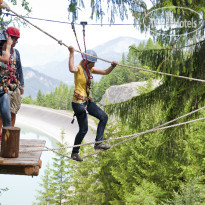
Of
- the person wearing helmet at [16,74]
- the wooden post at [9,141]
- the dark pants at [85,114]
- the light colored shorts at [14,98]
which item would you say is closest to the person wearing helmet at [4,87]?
the person wearing helmet at [16,74]

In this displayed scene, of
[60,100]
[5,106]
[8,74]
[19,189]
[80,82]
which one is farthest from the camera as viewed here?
[60,100]

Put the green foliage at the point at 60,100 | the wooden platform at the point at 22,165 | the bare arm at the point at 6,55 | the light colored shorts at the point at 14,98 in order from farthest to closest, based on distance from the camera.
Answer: the green foliage at the point at 60,100
the light colored shorts at the point at 14,98
the bare arm at the point at 6,55
the wooden platform at the point at 22,165

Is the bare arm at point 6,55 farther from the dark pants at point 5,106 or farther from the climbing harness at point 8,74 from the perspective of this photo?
the dark pants at point 5,106

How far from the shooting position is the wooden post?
162 inches

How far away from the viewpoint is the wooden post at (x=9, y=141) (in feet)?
13.5

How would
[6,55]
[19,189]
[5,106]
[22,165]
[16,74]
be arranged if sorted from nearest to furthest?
[22,165] < [6,55] < [5,106] < [16,74] < [19,189]

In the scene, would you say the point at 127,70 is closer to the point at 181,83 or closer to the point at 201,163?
the point at 201,163

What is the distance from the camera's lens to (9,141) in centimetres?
413

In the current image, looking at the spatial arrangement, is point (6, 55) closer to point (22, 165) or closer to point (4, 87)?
point (4, 87)

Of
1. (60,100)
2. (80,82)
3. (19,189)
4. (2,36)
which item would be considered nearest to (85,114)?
(80,82)

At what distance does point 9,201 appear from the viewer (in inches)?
1713

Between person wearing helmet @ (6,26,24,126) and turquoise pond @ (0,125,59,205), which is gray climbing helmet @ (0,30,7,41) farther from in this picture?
turquoise pond @ (0,125,59,205)

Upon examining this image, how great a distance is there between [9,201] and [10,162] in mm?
42699

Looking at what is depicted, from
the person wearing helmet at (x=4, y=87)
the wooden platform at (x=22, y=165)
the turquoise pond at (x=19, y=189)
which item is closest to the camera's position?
the wooden platform at (x=22, y=165)
